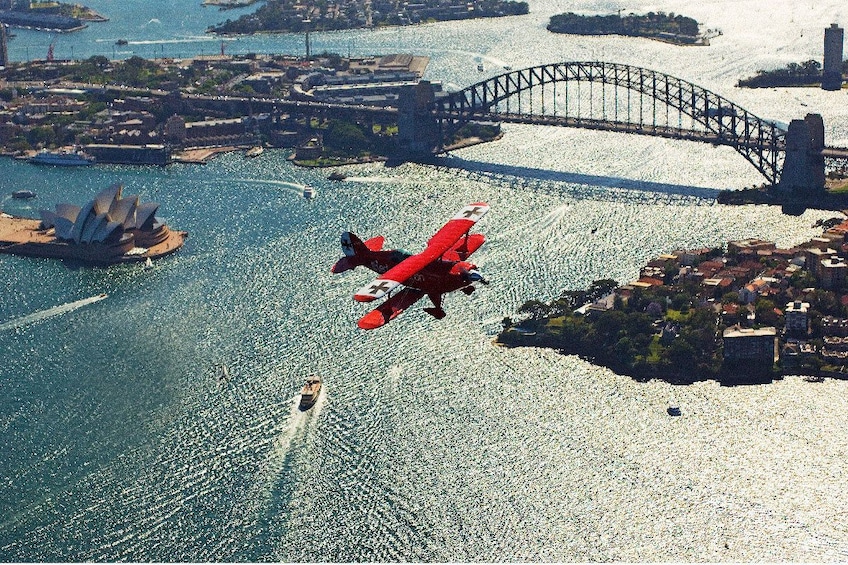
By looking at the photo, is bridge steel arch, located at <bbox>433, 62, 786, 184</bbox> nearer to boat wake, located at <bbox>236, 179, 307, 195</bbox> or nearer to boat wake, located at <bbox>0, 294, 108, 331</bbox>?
boat wake, located at <bbox>236, 179, 307, 195</bbox>

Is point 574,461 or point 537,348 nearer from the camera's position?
point 574,461

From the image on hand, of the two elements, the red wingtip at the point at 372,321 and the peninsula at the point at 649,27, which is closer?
the red wingtip at the point at 372,321

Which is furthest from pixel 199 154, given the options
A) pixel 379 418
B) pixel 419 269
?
pixel 419 269

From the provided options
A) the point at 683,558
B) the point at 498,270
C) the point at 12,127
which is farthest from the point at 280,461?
the point at 12,127

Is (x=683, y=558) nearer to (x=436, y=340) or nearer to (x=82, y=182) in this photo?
(x=436, y=340)

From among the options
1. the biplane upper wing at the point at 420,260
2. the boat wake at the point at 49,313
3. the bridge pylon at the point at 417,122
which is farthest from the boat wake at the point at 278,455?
the bridge pylon at the point at 417,122

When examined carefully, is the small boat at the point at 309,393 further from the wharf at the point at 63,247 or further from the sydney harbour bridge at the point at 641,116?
the sydney harbour bridge at the point at 641,116

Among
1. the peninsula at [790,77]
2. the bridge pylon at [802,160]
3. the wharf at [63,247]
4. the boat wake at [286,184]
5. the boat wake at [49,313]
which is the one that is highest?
the peninsula at [790,77]
